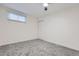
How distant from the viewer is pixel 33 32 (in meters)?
1.48

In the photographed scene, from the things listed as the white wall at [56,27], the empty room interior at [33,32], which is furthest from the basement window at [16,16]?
the white wall at [56,27]

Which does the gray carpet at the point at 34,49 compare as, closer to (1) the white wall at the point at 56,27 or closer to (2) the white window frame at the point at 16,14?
(1) the white wall at the point at 56,27

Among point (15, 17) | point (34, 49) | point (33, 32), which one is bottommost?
point (34, 49)

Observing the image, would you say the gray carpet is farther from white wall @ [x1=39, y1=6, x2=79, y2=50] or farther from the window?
the window

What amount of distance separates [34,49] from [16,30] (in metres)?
0.55

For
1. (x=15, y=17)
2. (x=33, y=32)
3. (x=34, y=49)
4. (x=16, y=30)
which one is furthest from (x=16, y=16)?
(x=34, y=49)

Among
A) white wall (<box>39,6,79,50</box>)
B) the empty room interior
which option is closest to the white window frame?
the empty room interior

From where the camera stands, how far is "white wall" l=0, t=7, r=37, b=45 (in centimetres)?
140

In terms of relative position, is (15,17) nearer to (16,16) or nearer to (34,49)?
(16,16)

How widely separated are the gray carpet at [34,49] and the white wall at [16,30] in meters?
0.10

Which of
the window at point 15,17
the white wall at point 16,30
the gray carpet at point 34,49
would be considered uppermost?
the window at point 15,17

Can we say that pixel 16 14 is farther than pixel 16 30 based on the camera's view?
No

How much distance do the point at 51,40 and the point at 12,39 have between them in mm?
688

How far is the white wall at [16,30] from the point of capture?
140 cm
